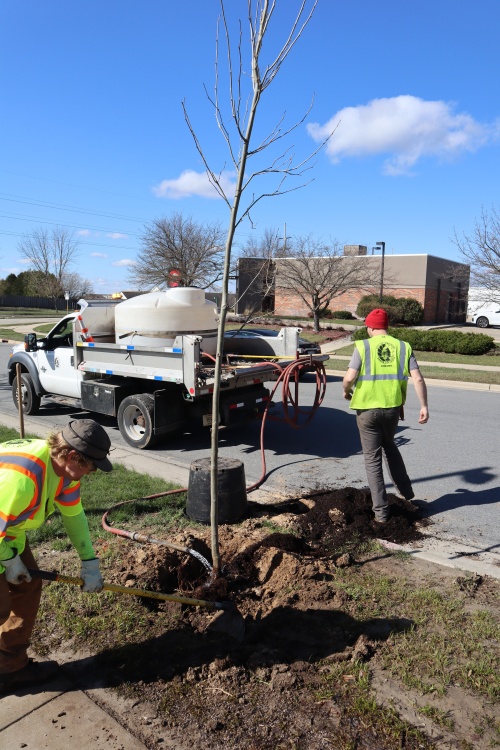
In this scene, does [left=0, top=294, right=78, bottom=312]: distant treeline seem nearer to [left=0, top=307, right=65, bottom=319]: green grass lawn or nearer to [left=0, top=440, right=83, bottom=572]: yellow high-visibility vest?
[left=0, top=307, right=65, bottom=319]: green grass lawn

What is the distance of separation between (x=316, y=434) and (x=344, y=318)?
32.4 m

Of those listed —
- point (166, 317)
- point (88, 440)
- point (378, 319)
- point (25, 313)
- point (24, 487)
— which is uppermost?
point (378, 319)

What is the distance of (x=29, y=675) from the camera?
3281 millimetres

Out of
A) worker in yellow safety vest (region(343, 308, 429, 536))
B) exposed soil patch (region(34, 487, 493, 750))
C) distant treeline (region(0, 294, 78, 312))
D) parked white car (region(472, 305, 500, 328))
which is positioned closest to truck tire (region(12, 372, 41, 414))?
exposed soil patch (region(34, 487, 493, 750))

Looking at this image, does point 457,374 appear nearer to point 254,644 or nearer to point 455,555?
point 455,555

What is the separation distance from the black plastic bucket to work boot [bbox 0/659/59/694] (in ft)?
7.06

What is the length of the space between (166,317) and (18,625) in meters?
5.56

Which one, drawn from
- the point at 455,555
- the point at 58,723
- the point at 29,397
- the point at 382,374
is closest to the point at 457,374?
the point at 29,397

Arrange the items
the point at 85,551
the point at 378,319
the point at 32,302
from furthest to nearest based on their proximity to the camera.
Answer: the point at 32,302 < the point at 378,319 < the point at 85,551

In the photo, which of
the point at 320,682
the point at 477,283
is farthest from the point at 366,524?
the point at 477,283

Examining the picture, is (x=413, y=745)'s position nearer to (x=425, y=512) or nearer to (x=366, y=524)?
(x=366, y=524)

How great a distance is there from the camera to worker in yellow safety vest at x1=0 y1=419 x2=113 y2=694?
2855mm

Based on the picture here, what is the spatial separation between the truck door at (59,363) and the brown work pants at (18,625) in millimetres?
6482

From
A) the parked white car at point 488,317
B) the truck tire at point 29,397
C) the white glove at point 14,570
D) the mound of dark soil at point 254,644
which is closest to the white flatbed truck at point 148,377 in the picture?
the truck tire at point 29,397
